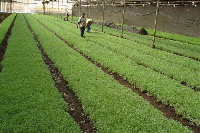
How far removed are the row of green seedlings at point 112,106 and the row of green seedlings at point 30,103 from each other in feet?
2.43

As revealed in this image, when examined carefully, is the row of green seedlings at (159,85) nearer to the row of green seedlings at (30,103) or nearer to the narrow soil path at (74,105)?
the narrow soil path at (74,105)

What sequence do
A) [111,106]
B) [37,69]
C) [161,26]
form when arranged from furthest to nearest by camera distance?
[161,26] < [37,69] < [111,106]

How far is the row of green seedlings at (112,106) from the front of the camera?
16.8 ft

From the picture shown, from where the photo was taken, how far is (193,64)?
36.7 ft

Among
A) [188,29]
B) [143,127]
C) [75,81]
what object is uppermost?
[188,29]

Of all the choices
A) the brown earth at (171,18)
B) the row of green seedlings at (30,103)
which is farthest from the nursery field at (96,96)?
the brown earth at (171,18)

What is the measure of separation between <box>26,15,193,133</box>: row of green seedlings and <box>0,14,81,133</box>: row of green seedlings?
74 cm

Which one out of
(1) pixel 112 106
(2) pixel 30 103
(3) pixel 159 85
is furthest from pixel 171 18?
(2) pixel 30 103

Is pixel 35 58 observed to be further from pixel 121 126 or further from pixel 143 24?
pixel 143 24

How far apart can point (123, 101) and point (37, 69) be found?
176 inches

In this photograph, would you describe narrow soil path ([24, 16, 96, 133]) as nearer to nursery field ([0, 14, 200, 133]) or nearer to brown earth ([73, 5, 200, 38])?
nursery field ([0, 14, 200, 133])

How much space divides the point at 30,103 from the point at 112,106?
2355 millimetres

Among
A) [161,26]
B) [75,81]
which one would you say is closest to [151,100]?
[75,81]

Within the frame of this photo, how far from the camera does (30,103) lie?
5.95 m
